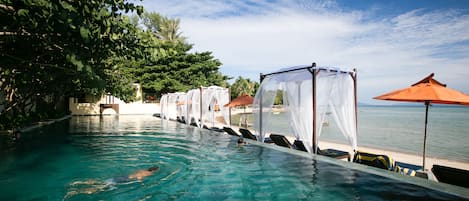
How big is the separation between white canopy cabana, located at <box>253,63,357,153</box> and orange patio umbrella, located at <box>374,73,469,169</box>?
4.01ft

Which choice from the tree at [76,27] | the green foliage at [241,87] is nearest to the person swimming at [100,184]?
the tree at [76,27]

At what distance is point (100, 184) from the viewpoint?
5.43 meters

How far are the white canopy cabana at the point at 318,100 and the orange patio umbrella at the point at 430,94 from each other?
4.01 feet

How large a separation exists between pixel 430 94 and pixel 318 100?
8.26 ft

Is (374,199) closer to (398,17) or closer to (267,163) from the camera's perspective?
(267,163)

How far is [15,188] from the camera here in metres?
5.14

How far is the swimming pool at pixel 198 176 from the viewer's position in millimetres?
4629

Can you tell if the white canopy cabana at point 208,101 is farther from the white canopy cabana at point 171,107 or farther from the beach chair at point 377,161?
the beach chair at point 377,161

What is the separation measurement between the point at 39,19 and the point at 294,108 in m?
6.18

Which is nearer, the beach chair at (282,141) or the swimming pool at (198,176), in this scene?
the swimming pool at (198,176)

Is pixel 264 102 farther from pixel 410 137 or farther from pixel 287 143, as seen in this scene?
pixel 410 137

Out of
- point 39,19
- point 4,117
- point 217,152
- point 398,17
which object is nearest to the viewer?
point 39,19

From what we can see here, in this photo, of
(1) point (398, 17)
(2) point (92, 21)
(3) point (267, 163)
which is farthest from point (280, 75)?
(1) point (398, 17)

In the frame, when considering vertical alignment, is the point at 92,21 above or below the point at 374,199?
above
